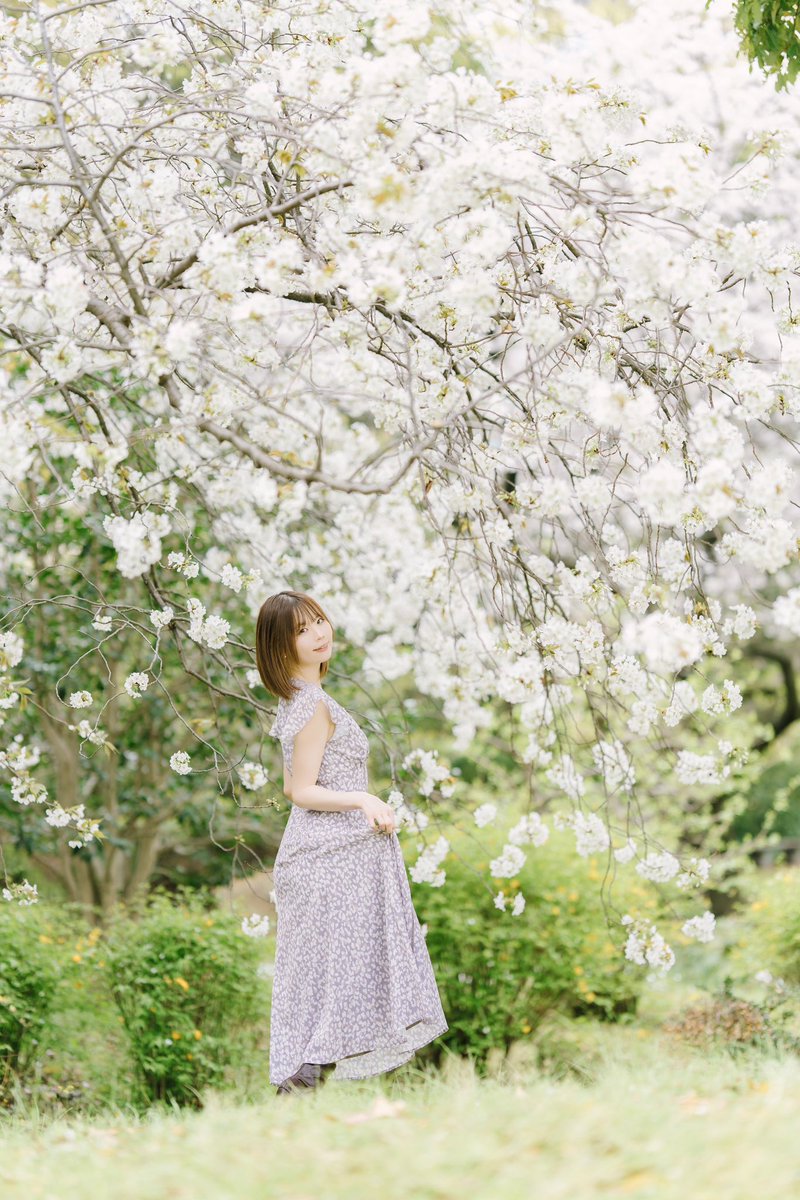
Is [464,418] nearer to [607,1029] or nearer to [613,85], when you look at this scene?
[613,85]

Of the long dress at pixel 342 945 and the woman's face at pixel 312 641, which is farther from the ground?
the woman's face at pixel 312 641

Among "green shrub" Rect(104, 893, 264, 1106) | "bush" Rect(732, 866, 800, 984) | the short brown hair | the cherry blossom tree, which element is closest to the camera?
the cherry blossom tree

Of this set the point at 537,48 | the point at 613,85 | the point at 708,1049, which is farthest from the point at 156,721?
the point at 537,48

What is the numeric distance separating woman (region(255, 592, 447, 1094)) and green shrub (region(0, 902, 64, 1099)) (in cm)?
129

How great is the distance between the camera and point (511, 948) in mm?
4918

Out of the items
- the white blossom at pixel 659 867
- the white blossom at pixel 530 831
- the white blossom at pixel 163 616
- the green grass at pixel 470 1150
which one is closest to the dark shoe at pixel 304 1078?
the green grass at pixel 470 1150

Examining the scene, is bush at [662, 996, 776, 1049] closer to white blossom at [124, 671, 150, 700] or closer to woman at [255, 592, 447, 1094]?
woman at [255, 592, 447, 1094]

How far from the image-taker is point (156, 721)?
571 centimetres

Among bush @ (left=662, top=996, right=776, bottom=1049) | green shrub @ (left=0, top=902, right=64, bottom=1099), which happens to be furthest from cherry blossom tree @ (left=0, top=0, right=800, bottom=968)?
bush @ (left=662, top=996, right=776, bottom=1049)

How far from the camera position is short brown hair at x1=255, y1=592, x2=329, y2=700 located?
3.35 metres

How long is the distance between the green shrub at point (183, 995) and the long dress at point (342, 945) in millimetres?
1093

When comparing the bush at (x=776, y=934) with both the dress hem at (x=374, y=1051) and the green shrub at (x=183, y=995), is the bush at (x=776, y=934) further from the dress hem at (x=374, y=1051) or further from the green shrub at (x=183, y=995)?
the dress hem at (x=374, y=1051)

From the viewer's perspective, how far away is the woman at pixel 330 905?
3199 mm

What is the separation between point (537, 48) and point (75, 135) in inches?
188
